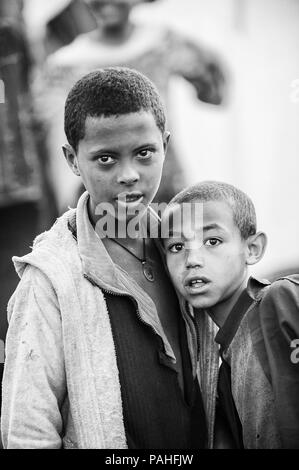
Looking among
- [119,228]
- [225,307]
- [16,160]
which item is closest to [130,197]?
[119,228]

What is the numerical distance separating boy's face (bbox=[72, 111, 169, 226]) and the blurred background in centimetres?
159

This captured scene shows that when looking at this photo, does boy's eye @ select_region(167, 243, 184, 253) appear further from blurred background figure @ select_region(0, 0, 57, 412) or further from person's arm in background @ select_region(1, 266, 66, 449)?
blurred background figure @ select_region(0, 0, 57, 412)

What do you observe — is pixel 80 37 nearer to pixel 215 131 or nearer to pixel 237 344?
pixel 215 131

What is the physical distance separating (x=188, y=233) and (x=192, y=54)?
1718 millimetres

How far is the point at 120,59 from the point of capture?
9.93 ft

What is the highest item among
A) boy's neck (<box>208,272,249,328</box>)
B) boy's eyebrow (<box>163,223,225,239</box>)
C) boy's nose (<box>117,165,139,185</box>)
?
boy's nose (<box>117,165,139,185</box>)

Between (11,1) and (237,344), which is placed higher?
(11,1)

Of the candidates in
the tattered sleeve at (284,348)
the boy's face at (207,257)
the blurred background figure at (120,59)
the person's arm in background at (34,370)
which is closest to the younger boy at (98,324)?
the person's arm in background at (34,370)

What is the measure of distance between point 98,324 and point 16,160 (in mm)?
1767

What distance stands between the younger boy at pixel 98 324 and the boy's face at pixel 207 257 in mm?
103

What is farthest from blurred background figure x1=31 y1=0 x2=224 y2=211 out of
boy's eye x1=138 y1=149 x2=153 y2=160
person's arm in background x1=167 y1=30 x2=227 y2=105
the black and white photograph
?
boy's eye x1=138 y1=149 x2=153 y2=160

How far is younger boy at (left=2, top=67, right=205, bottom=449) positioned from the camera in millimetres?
1328

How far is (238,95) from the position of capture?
119 inches
